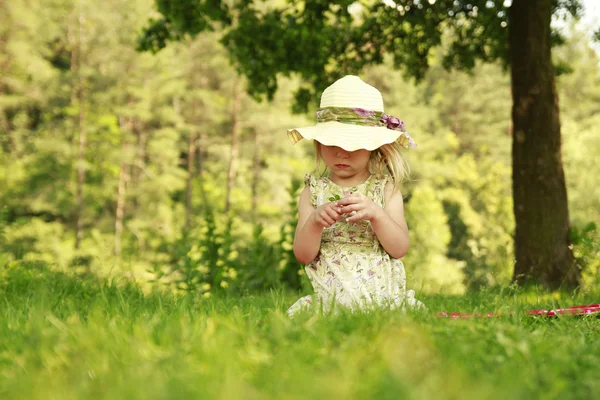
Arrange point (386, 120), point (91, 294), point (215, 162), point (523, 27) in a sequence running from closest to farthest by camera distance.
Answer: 1. point (386, 120)
2. point (91, 294)
3. point (523, 27)
4. point (215, 162)

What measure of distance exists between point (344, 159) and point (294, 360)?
1.96 metres

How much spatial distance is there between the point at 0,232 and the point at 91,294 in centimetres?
204

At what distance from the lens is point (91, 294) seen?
4.70 m

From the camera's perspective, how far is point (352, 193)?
11.9ft

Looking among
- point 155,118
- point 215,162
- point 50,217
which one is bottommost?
point 50,217

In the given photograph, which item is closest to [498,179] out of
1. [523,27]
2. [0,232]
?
[523,27]

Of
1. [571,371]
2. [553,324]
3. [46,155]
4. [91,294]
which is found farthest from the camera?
[46,155]

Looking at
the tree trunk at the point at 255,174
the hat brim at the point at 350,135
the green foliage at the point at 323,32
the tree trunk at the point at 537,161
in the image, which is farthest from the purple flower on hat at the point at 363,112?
the tree trunk at the point at 255,174

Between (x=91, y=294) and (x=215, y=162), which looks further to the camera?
(x=215, y=162)

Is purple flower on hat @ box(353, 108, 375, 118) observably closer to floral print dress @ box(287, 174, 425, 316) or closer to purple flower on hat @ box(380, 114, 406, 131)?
purple flower on hat @ box(380, 114, 406, 131)

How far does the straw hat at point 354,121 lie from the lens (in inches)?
142

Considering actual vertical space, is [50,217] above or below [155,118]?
below

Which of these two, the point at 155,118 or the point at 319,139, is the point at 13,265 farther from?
the point at 155,118

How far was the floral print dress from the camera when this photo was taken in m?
3.76
